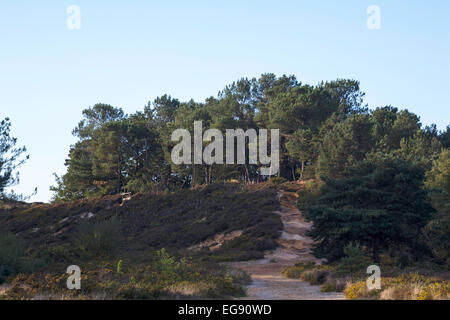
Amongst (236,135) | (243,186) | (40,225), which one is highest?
(236,135)

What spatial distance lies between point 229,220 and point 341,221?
1883 centimetres

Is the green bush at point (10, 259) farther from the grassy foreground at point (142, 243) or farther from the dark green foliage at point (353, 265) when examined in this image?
the dark green foliage at point (353, 265)

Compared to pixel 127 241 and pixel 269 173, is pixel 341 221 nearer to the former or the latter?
pixel 127 241

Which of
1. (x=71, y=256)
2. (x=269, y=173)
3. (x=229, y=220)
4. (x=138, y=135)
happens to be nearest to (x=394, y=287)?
(x=71, y=256)

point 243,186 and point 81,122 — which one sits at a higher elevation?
point 81,122

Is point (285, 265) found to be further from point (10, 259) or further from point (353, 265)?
point (10, 259)

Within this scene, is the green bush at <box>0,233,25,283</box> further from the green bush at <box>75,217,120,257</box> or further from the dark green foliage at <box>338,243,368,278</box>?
the dark green foliage at <box>338,243,368,278</box>

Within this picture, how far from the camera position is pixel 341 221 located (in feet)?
78.3

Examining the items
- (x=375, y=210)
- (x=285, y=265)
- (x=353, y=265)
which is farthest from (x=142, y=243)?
(x=353, y=265)
